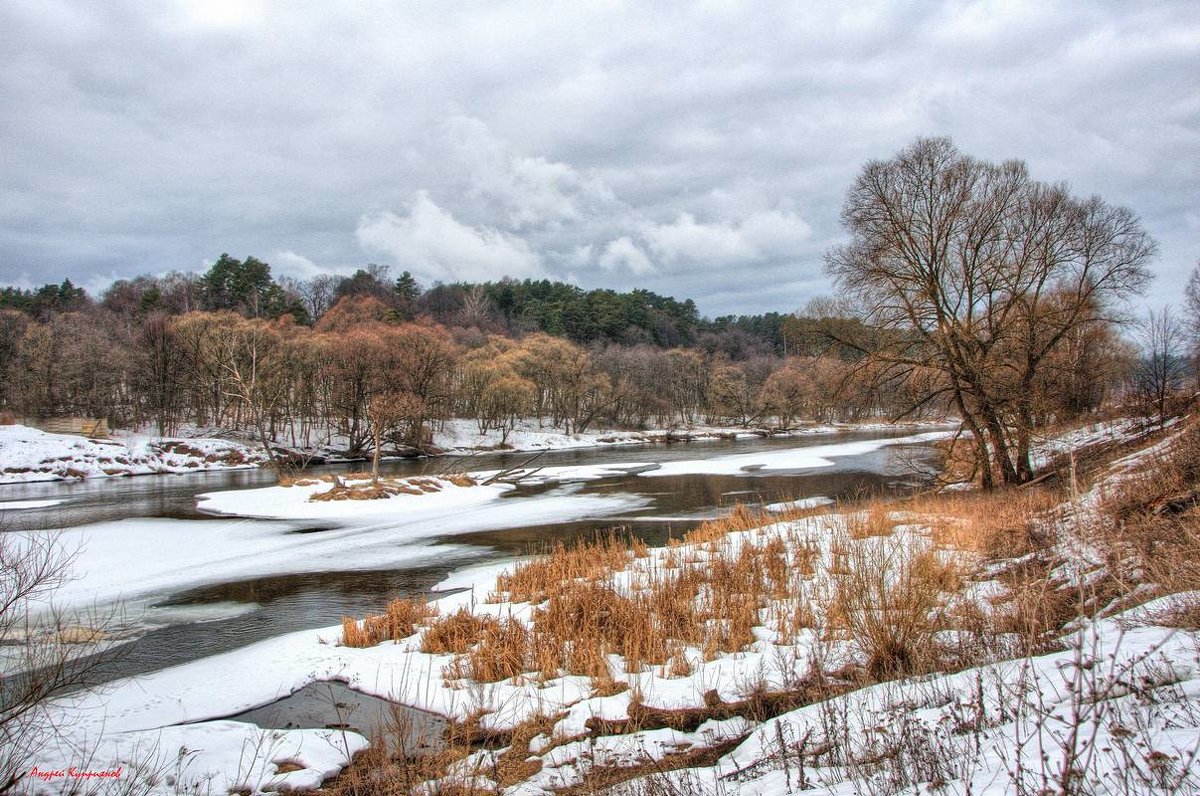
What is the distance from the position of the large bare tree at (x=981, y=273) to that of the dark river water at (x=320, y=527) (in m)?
5.00

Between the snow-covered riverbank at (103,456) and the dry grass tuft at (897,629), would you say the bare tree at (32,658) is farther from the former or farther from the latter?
the snow-covered riverbank at (103,456)

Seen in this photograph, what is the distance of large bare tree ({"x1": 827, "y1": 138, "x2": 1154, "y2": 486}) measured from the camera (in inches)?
689

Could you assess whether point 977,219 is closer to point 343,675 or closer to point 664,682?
point 664,682

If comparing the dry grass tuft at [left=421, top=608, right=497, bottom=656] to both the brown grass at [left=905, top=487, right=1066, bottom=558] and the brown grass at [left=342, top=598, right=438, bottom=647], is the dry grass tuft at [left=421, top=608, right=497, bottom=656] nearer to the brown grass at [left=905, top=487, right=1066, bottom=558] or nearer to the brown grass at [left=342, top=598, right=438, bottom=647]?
the brown grass at [left=342, top=598, right=438, bottom=647]

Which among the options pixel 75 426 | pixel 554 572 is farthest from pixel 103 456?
pixel 554 572

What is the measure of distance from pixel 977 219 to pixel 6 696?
870 inches

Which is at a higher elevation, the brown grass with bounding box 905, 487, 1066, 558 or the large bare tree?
the large bare tree

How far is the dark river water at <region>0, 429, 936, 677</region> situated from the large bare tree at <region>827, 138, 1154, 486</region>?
197 inches

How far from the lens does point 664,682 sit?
636 cm

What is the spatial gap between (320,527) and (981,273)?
2162cm

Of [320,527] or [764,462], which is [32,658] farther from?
[764,462]

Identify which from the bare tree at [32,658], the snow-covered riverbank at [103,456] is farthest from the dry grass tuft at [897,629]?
the snow-covered riverbank at [103,456]

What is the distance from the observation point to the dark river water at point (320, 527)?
9.86m

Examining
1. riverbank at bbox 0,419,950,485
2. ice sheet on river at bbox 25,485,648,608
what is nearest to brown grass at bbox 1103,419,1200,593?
ice sheet on river at bbox 25,485,648,608
